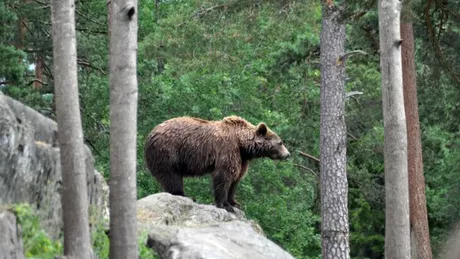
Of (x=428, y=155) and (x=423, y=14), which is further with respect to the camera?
(x=428, y=155)

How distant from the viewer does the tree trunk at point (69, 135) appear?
378 inches

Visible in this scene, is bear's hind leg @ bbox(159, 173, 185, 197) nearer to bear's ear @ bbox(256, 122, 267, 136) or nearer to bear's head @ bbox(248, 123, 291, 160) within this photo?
bear's head @ bbox(248, 123, 291, 160)

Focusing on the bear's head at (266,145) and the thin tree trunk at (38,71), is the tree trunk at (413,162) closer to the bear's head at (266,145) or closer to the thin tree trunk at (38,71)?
the bear's head at (266,145)

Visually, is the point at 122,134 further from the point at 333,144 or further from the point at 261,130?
the point at 333,144

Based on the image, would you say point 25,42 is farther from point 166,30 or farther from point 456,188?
point 456,188

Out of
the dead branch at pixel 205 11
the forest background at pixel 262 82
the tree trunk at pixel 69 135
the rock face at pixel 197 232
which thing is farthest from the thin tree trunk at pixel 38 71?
the tree trunk at pixel 69 135

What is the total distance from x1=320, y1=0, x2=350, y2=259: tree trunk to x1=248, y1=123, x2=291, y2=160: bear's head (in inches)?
104

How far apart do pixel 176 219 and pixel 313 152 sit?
1732 centimetres

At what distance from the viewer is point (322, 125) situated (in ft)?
62.5

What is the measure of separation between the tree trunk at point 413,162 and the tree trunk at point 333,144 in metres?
1.25

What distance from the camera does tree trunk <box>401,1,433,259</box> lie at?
61.9 feet

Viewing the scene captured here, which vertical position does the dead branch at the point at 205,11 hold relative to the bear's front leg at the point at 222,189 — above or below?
above

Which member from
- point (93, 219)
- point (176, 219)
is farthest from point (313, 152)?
point (93, 219)

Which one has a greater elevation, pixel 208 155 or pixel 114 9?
pixel 114 9
